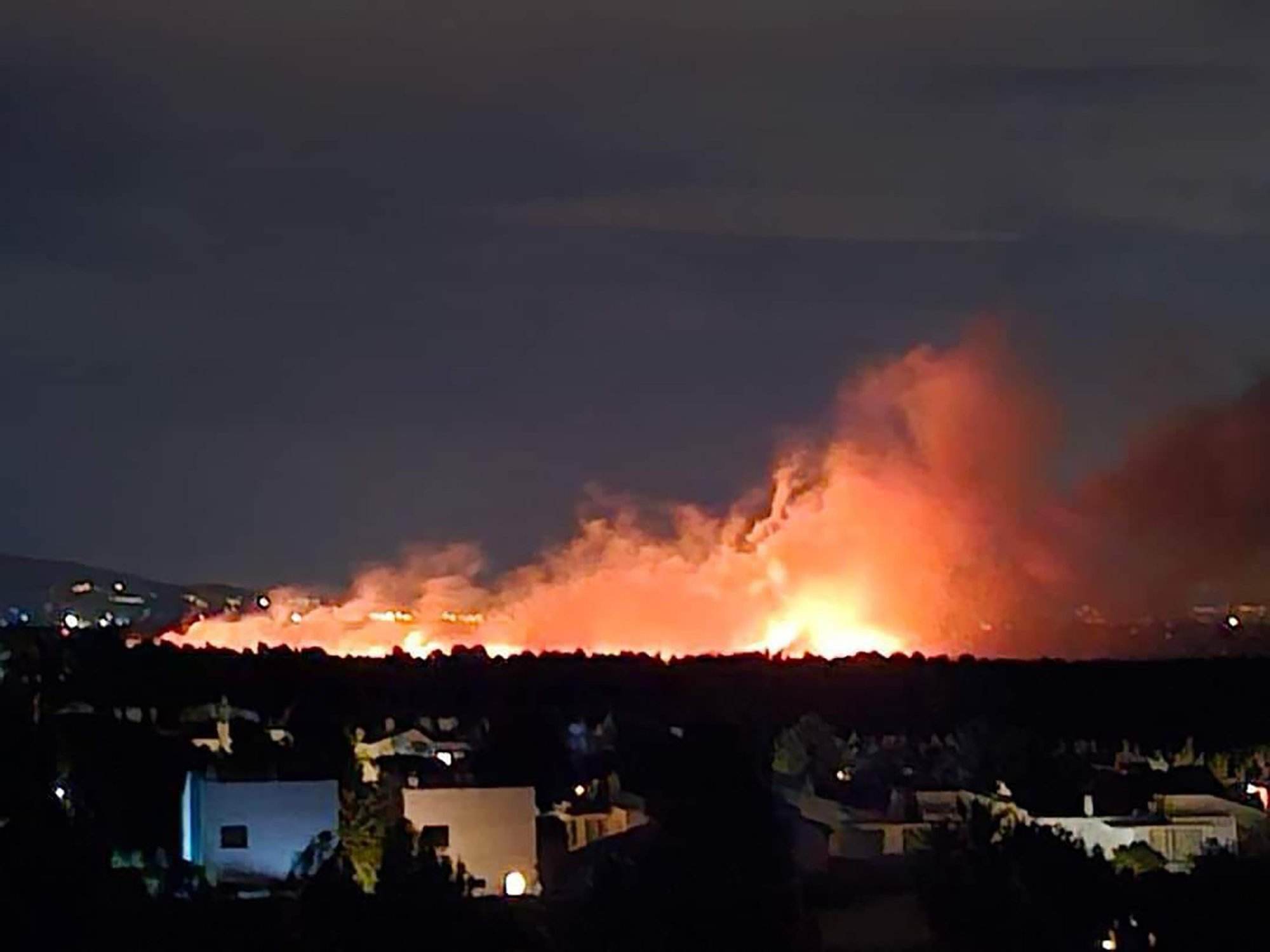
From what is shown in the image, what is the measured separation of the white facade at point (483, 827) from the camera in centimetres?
1942

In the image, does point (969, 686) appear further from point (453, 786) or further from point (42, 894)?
point (42, 894)

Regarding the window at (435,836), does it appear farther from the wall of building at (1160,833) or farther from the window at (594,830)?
the wall of building at (1160,833)

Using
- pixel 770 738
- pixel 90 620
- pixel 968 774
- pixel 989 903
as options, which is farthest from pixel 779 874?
pixel 90 620

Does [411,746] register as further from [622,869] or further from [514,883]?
[622,869]

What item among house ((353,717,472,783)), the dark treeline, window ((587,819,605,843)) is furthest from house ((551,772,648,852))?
the dark treeline

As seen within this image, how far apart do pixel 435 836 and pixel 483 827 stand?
61cm

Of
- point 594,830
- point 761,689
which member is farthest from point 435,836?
point 761,689

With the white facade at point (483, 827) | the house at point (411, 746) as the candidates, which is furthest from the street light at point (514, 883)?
the house at point (411, 746)

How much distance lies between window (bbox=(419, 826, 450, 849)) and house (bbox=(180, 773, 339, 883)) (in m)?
0.70

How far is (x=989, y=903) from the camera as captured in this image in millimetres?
15914

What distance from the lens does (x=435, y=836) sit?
63.6ft

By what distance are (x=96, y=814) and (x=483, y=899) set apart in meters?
3.38

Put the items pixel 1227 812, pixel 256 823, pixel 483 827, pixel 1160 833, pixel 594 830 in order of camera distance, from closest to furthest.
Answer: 1. pixel 256 823
2. pixel 483 827
3. pixel 594 830
4. pixel 1160 833
5. pixel 1227 812

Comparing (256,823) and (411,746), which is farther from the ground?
(411,746)
